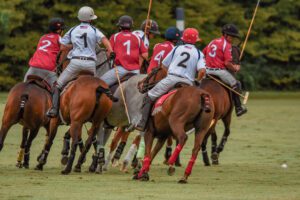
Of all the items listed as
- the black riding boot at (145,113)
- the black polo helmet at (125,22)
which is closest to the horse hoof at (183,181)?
the black riding boot at (145,113)

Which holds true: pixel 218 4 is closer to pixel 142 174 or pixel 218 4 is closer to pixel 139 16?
pixel 139 16

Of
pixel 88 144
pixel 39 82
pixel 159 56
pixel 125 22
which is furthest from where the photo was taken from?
pixel 159 56

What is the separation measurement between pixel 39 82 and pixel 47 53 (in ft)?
2.59

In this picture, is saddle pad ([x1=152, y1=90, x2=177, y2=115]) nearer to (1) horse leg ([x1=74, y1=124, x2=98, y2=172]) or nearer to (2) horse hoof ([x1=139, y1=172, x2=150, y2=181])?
(2) horse hoof ([x1=139, y1=172, x2=150, y2=181])

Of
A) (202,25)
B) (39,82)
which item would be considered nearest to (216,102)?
(39,82)

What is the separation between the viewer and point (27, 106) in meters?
18.5

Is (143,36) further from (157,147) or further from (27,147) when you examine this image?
(157,147)

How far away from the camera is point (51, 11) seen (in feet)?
161

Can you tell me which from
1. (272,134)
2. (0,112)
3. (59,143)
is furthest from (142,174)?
(0,112)

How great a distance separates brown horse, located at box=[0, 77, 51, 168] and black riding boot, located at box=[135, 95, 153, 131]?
2279mm

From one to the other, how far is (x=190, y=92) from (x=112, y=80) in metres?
3.42

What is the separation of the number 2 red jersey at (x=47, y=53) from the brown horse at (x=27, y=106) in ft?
1.66

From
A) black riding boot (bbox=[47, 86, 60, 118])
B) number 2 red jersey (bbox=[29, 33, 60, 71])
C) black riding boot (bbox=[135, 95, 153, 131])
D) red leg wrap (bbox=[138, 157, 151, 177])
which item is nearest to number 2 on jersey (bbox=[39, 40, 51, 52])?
number 2 red jersey (bbox=[29, 33, 60, 71])

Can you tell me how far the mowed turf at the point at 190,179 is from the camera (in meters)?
14.6
